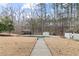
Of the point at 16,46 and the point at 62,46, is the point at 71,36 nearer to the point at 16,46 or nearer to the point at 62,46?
the point at 62,46

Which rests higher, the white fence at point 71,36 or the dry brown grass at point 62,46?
the white fence at point 71,36

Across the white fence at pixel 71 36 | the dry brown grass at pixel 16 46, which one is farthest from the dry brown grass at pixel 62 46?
the dry brown grass at pixel 16 46

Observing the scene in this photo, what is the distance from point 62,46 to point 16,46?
0.53m

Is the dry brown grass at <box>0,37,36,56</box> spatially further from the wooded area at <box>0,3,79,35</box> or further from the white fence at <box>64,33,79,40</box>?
the white fence at <box>64,33,79,40</box>

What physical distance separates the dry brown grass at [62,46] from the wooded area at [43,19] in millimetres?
92

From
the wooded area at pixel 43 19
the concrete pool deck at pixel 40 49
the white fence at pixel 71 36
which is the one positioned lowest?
the concrete pool deck at pixel 40 49

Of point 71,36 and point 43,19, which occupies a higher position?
point 43,19

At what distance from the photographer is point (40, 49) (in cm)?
371

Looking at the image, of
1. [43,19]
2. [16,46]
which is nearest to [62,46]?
[43,19]

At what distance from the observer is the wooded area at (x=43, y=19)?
3.70 meters

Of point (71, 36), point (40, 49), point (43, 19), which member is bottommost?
point (40, 49)

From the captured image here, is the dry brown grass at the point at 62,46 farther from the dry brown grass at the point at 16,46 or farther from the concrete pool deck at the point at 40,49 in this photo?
the dry brown grass at the point at 16,46

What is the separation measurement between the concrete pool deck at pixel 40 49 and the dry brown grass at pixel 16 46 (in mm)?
48

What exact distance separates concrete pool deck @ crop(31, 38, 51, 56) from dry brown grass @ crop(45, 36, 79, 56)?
0.16 ft
